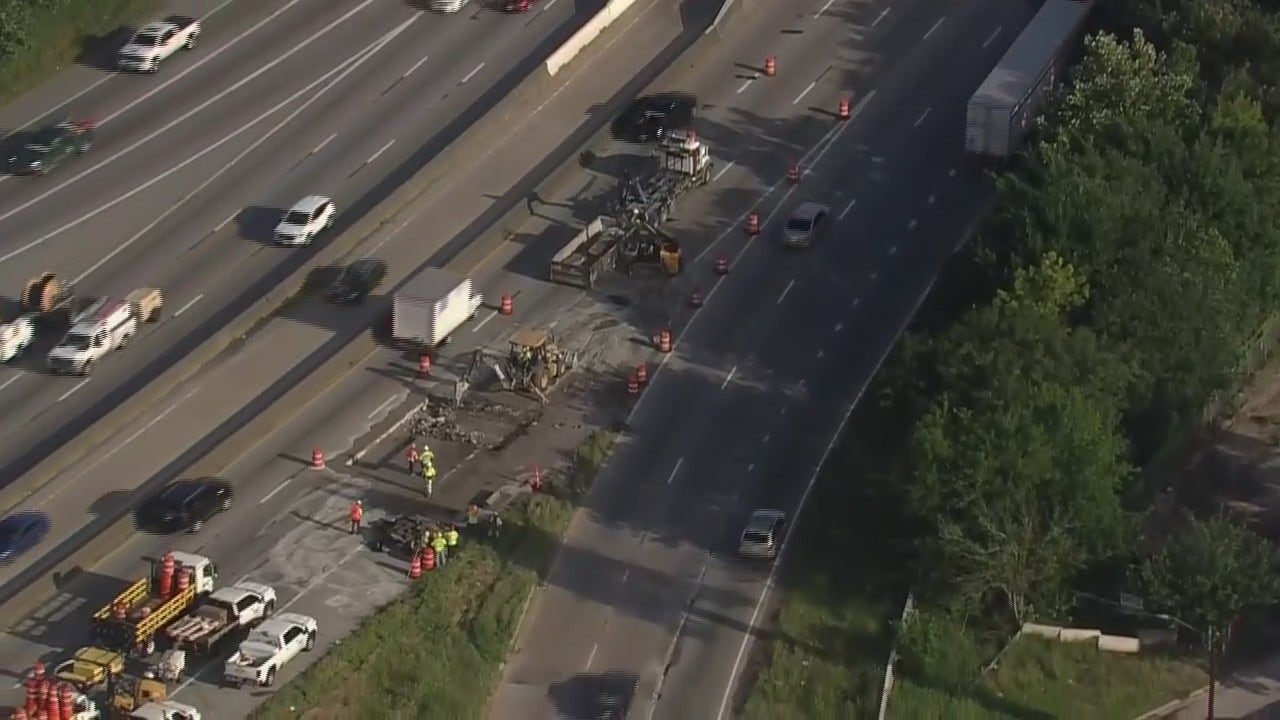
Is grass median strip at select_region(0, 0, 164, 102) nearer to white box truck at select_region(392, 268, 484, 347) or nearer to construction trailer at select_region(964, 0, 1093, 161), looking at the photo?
white box truck at select_region(392, 268, 484, 347)

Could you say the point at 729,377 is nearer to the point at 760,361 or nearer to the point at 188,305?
the point at 760,361

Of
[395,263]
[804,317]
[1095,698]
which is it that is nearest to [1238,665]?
[1095,698]

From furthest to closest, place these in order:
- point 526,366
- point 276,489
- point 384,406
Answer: point 526,366
point 384,406
point 276,489

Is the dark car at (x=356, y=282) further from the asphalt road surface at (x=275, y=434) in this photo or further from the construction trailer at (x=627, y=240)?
the construction trailer at (x=627, y=240)

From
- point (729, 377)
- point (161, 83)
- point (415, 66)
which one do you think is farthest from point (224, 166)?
point (729, 377)

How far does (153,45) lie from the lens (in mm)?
94250

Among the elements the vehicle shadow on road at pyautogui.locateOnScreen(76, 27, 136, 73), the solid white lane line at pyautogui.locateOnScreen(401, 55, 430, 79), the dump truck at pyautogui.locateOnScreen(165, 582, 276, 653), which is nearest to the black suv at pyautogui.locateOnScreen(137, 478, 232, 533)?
the dump truck at pyautogui.locateOnScreen(165, 582, 276, 653)

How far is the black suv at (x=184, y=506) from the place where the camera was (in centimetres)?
6819

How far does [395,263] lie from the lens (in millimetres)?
81812

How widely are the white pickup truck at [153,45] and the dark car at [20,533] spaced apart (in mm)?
29555

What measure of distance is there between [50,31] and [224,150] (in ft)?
33.9

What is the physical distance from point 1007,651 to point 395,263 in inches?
1049

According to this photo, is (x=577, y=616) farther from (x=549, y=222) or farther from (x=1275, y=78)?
(x=1275, y=78)

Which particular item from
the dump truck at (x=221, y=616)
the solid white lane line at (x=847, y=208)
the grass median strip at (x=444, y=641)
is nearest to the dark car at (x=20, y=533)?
the dump truck at (x=221, y=616)
